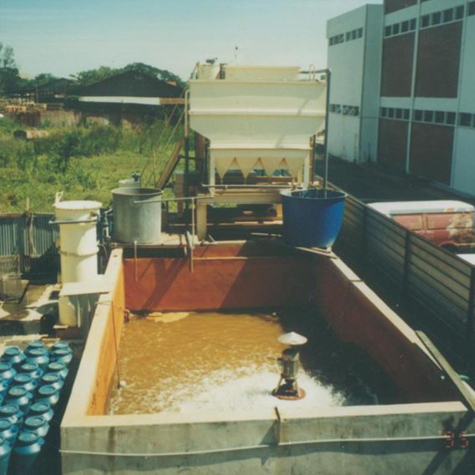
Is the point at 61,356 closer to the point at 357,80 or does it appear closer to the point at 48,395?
the point at 48,395

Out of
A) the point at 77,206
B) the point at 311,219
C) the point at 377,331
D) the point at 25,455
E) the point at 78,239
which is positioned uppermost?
the point at 77,206

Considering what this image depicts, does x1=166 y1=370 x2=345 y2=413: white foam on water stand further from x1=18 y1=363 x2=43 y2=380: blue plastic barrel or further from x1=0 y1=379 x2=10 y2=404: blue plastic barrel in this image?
x1=0 y1=379 x2=10 y2=404: blue plastic barrel

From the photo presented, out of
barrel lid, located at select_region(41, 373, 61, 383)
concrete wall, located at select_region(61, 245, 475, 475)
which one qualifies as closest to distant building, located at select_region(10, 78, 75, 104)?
barrel lid, located at select_region(41, 373, 61, 383)

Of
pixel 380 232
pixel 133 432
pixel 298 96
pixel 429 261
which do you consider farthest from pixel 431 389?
pixel 298 96

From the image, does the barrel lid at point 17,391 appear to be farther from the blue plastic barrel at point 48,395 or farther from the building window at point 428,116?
the building window at point 428,116

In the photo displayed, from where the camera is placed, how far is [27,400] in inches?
287

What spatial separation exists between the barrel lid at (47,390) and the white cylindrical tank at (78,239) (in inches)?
142

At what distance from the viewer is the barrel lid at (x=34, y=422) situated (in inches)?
268

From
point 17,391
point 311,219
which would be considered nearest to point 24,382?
point 17,391

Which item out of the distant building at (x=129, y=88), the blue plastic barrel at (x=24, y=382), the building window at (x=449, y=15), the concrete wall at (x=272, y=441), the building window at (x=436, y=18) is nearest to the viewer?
the concrete wall at (x=272, y=441)

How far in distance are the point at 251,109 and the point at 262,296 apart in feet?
12.4

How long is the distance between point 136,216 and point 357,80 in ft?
91.0

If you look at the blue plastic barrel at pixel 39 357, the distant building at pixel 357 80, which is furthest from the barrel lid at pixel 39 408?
the distant building at pixel 357 80

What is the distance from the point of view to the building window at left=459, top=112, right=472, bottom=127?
2414cm
